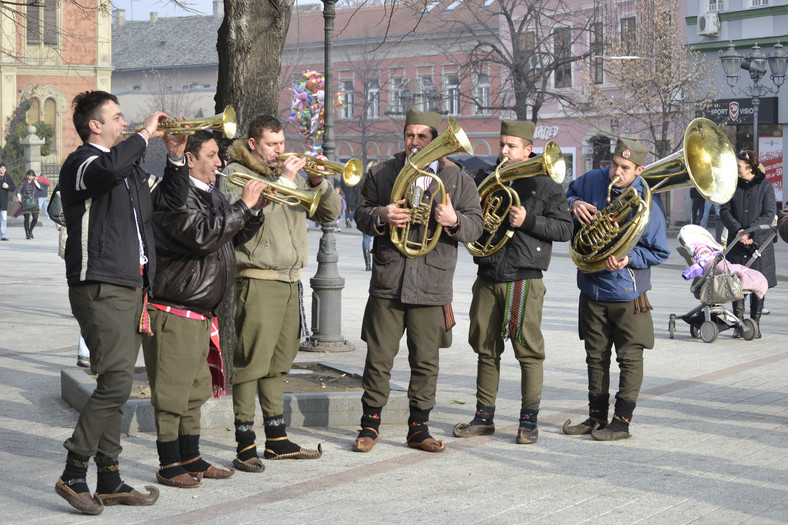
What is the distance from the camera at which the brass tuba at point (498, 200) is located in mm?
7016

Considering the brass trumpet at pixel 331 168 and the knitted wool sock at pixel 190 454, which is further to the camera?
the brass trumpet at pixel 331 168

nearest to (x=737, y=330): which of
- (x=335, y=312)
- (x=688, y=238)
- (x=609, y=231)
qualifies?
(x=688, y=238)

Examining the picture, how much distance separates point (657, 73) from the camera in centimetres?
3259

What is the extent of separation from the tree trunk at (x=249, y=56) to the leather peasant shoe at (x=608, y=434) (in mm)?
2499

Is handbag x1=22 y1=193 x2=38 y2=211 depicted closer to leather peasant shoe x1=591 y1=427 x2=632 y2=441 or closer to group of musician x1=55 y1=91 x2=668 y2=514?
group of musician x1=55 y1=91 x2=668 y2=514

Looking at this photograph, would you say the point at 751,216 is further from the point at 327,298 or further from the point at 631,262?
the point at 631,262

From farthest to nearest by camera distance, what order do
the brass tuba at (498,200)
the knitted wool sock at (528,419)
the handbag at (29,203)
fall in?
the handbag at (29,203)
the knitted wool sock at (528,419)
the brass tuba at (498,200)

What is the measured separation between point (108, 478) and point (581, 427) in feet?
10.1

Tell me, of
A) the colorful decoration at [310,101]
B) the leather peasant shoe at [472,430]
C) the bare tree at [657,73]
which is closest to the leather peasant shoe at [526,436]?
the leather peasant shoe at [472,430]

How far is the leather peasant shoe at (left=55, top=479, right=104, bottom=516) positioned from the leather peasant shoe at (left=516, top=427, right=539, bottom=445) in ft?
8.64

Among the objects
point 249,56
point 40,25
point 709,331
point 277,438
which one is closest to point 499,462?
point 277,438

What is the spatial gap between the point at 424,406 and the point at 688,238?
632 centimetres

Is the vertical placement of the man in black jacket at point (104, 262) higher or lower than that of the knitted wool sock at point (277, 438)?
higher

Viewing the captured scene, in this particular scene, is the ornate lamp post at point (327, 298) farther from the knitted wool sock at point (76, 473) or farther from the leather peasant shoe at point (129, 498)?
the knitted wool sock at point (76, 473)
